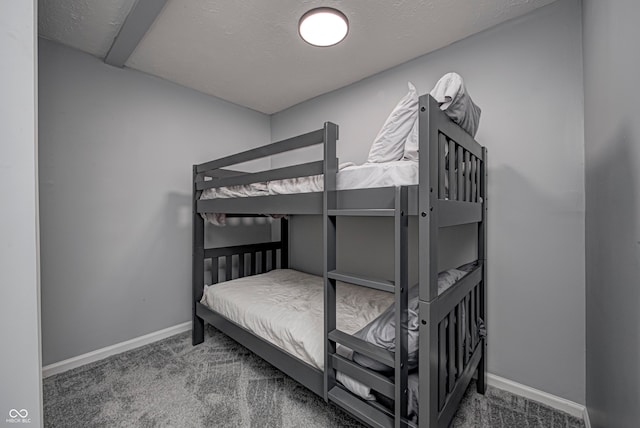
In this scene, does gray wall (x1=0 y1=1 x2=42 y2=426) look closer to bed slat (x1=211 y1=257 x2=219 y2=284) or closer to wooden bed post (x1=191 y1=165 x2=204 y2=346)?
wooden bed post (x1=191 y1=165 x2=204 y2=346)

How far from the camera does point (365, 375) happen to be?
3.89 feet

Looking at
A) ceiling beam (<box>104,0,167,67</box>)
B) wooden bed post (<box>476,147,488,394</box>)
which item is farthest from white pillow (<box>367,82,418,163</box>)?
ceiling beam (<box>104,0,167,67</box>)

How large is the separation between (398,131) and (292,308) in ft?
4.30

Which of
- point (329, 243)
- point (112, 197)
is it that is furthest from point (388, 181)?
point (112, 197)

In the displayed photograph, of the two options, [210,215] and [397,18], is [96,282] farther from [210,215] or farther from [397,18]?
[397,18]

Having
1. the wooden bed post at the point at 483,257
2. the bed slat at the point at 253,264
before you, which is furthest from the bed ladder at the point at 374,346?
the bed slat at the point at 253,264

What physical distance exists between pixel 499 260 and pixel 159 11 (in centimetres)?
270

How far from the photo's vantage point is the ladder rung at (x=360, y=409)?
3.71ft

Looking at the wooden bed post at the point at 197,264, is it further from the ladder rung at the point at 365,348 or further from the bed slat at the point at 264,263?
the ladder rung at the point at 365,348

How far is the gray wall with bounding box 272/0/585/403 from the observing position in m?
1.56

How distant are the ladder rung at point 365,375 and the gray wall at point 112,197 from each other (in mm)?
1980

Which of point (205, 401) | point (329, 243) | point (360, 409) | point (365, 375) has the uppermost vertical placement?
point (329, 243)

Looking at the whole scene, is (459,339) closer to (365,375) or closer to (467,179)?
(365,375)

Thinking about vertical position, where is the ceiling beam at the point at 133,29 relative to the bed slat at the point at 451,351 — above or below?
above
